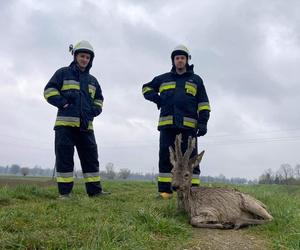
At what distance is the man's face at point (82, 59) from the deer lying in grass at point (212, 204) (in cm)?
321

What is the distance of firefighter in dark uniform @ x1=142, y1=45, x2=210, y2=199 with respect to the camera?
26.7ft

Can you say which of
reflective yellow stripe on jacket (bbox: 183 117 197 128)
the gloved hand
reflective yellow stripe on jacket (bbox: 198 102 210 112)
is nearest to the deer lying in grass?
the gloved hand

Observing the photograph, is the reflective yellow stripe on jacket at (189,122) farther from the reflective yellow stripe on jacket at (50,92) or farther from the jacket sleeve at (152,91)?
the reflective yellow stripe on jacket at (50,92)

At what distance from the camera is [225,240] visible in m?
4.77

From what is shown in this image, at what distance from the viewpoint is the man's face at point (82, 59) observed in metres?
8.32

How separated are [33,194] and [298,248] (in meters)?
5.63

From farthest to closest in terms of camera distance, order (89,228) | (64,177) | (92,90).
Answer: (92,90) → (64,177) → (89,228)

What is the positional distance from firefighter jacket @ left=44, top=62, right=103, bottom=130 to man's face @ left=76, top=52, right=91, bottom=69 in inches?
4.3

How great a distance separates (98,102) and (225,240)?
4809mm

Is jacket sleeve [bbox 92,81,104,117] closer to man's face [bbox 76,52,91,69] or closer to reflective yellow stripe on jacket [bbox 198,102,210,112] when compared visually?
man's face [bbox 76,52,91,69]

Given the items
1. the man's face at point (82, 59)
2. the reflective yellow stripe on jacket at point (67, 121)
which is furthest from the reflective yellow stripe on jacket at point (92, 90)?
the reflective yellow stripe on jacket at point (67, 121)

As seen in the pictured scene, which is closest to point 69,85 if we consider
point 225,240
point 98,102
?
point 98,102

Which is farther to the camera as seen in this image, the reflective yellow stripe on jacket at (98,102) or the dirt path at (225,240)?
the reflective yellow stripe on jacket at (98,102)

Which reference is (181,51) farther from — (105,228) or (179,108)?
(105,228)
